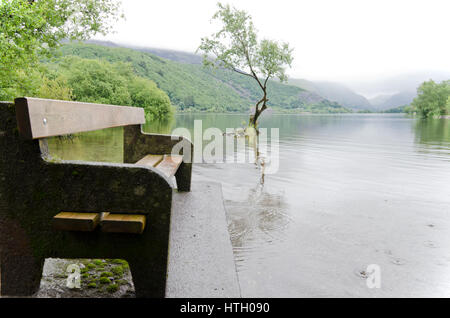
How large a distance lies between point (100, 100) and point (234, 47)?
86.7 ft

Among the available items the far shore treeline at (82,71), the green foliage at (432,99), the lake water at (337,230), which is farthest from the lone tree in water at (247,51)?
the green foliage at (432,99)

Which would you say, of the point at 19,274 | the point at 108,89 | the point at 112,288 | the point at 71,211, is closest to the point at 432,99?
the point at 108,89

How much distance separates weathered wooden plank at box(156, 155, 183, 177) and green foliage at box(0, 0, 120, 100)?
349 inches

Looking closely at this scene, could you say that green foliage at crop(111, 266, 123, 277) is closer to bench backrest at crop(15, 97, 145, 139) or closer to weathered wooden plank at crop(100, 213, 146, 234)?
weathered wooden plank at crop(100, 213, 146, 234)

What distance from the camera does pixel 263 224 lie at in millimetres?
4750

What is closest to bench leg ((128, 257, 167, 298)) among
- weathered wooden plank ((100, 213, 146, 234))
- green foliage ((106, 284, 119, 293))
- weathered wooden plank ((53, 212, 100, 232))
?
weathered wooden plank ((100, 213, 146, 234))

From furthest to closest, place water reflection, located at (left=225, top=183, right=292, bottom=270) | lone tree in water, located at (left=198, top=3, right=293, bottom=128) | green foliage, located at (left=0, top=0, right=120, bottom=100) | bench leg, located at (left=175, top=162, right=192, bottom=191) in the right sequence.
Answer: lone tree in water, located at (left=198, top=3, right=293, bottom=128) → green foliage, located at (left=0, top=0, right=120, bottom=100) → bench leg, located at (left=175, top=162, right=192, bottom=191) → water reflection, located at (left=225, top=183, right=292, bottom=270)

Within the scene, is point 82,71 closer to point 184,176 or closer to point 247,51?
point 247,51

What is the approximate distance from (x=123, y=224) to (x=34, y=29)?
15658 mm

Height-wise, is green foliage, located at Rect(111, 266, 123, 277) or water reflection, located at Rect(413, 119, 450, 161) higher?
water reflection, located at Rect(413, 119, 450, 161)

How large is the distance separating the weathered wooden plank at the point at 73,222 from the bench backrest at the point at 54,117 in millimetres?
560

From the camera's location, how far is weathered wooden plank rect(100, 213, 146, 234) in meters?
2.14

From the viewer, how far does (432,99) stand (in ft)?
290
